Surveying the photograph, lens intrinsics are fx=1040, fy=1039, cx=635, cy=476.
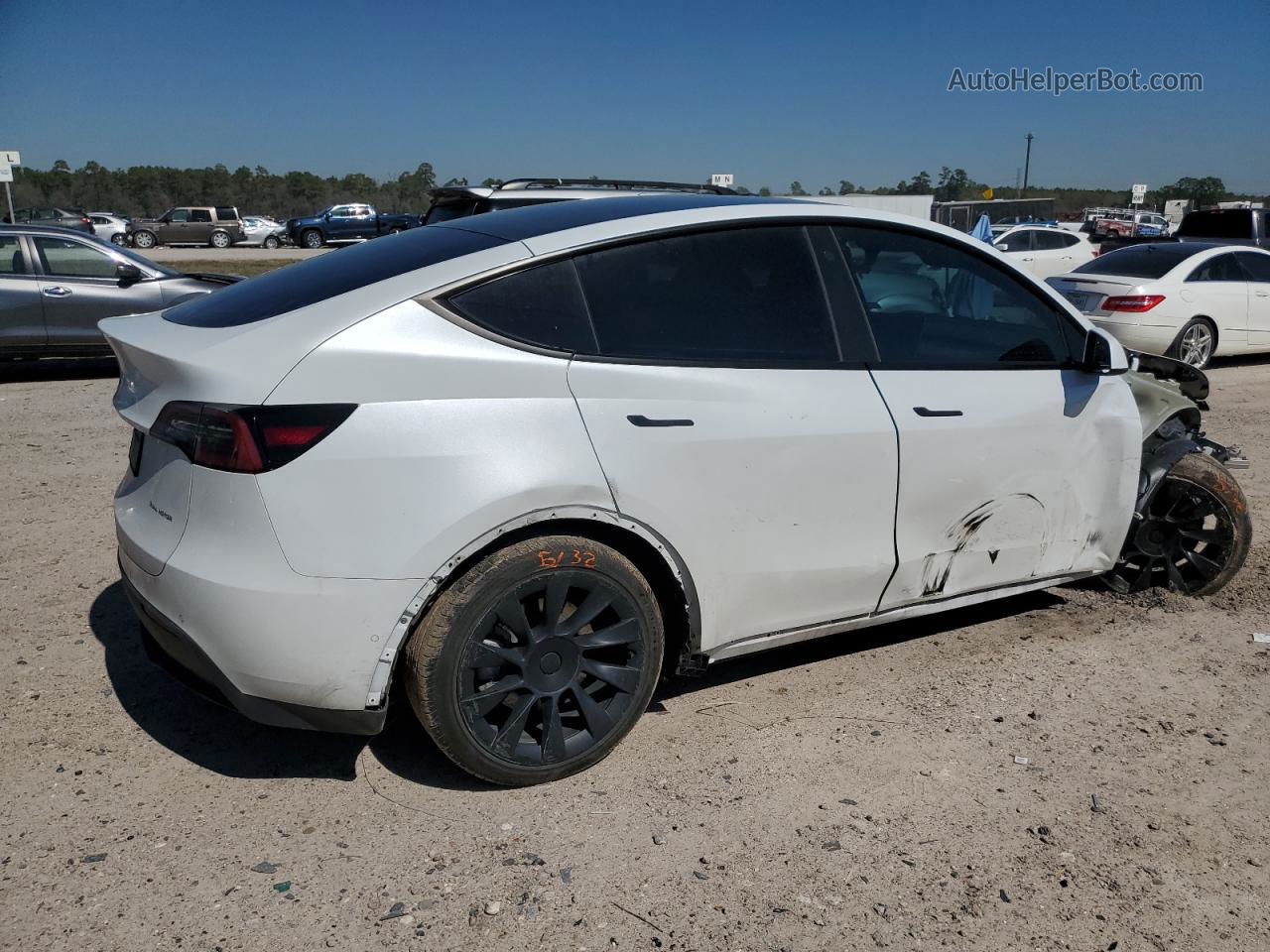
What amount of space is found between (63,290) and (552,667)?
9.32 metres

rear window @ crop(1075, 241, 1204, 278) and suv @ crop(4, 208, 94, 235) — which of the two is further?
suv @ crop(4, 208, 94, 235)

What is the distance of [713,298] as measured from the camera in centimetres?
333

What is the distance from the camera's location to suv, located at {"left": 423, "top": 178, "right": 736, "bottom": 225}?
9328 millimetres

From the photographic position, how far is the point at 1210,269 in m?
12.1

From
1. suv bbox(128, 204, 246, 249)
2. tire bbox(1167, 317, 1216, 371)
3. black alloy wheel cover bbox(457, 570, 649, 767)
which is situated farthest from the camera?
suv bbox(128, 204, 246, 249)

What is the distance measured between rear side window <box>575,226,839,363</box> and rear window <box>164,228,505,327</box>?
406 millimetres

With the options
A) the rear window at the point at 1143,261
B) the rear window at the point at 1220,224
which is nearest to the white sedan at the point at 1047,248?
the rear window at the point at 1220,224

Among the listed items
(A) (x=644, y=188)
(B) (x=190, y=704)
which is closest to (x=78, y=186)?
(A) (x=644, y=188)

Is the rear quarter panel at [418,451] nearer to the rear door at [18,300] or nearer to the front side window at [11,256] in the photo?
the rear door at [18,300]

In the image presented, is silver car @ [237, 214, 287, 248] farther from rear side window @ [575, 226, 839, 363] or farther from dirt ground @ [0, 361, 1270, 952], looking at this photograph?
rear side window @ [575, 226, 839, 363]

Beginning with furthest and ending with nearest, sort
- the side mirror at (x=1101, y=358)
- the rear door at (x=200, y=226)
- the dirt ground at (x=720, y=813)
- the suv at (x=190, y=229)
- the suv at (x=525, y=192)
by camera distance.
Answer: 1. the rear door at (x=200, y=226)
2. the suv at (x=190, y=229)
3. the suv at (x=525, y=192)
4. the side mirror at (x=1101, y=358)
5. the dirt ground at (x=720, y=813)

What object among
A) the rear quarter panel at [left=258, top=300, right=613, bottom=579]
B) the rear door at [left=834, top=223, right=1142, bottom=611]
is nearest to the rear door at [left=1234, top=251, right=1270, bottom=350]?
the rear door at [left=834, top=223, right=1142, bottom=611]

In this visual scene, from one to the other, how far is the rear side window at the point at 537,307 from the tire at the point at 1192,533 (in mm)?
2894

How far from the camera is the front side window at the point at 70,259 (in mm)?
10305
